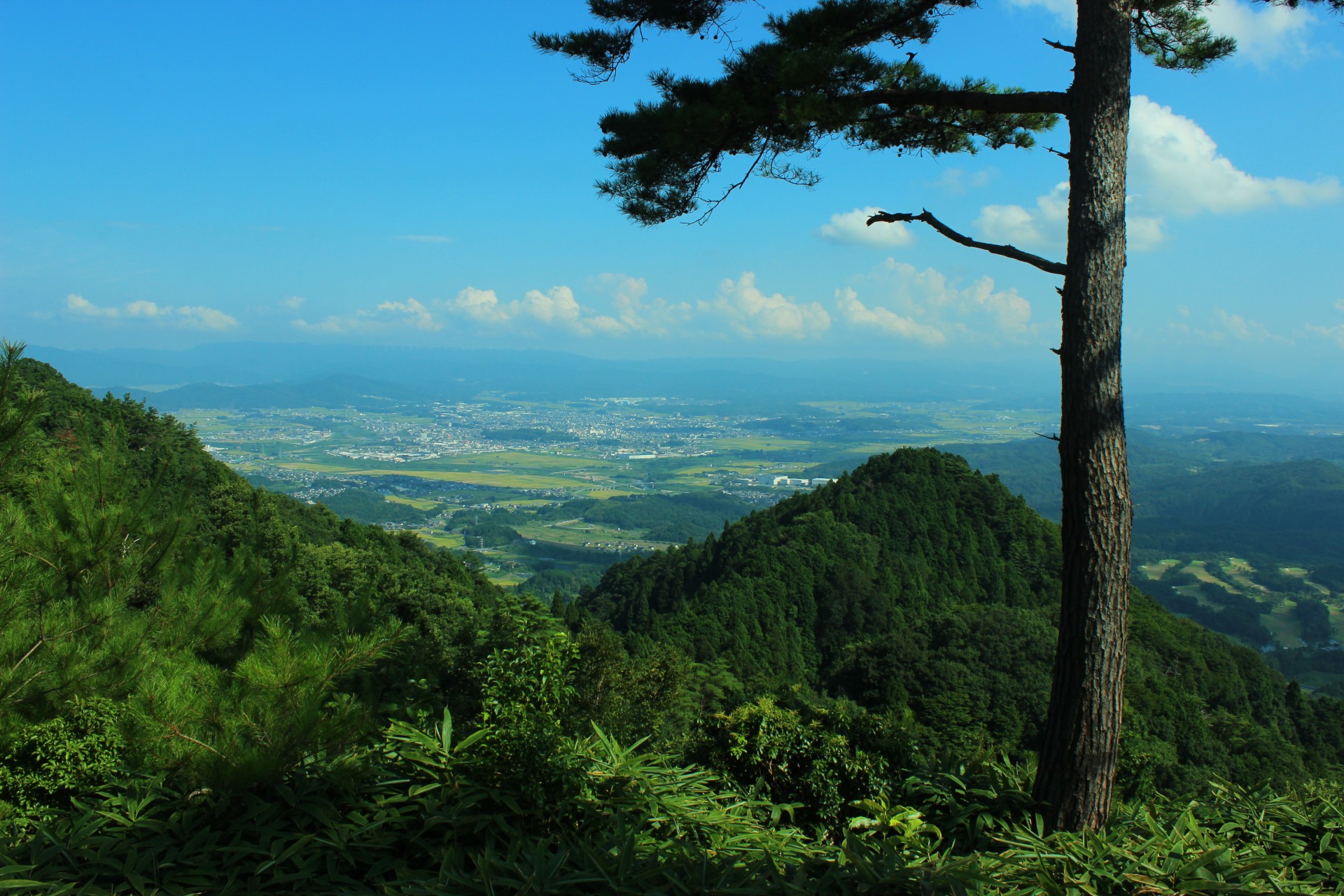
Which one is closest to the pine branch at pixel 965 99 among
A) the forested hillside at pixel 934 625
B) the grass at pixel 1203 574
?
the forested hillside at pixel 934 625

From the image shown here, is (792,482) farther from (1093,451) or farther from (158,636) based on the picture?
(158,636)

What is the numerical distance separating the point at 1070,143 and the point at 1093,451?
1188 mm

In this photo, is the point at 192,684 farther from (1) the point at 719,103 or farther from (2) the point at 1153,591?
(2) the point at 1153,591

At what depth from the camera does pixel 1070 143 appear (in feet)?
9.54

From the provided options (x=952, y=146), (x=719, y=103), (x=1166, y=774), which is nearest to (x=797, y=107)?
(x=719, y=103)

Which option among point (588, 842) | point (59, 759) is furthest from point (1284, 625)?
point (59, 759)

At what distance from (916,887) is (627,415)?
384 ft

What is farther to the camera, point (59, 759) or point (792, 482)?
point (792, 482)

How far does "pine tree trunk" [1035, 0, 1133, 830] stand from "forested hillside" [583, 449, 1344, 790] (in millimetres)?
4153

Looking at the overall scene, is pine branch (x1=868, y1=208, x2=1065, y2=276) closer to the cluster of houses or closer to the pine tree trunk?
the pine tree trunk

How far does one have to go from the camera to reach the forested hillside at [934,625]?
18.5m

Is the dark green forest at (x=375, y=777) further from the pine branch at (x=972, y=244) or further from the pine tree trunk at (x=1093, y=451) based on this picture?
the pine branch at (x=972, y=244)

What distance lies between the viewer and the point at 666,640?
2270 centimetres

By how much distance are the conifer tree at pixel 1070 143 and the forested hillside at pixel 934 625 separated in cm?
421
